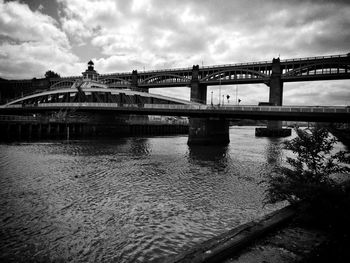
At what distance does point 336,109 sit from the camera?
3475 centimetres

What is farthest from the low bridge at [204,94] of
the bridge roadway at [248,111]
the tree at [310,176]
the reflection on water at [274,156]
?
the tree at [310,176]

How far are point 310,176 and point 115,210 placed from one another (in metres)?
10.4

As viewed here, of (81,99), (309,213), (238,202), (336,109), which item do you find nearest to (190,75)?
(81,99)

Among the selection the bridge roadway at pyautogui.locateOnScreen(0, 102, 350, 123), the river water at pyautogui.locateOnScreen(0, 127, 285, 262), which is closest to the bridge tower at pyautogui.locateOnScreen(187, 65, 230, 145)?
the bridge roadway at pyautogui.locateOnScreen(0, 102, 350, 123)

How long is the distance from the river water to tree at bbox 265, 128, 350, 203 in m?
4.05

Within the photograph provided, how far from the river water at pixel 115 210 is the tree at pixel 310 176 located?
4.05m

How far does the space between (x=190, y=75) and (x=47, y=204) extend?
87.3m

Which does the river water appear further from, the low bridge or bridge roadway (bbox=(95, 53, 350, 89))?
bridge roadway (bbox=(95, 53, 350, 89))

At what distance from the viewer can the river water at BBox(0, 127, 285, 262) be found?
922cm

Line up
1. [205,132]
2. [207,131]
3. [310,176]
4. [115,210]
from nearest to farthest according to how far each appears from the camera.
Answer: [310,176], [115,210], [205,132], [207,131]

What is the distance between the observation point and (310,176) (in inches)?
335

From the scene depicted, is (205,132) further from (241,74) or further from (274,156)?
(241,74)

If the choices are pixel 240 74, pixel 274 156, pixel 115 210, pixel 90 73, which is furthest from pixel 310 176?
pixel 90 73

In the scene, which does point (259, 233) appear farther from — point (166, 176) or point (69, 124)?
point (69, 124)
